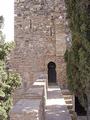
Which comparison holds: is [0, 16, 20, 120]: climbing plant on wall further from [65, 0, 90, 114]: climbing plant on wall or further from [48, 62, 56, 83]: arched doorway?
[65, 0, 90, 114]: climbing plant on wall

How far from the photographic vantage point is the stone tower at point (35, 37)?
20.5 meters

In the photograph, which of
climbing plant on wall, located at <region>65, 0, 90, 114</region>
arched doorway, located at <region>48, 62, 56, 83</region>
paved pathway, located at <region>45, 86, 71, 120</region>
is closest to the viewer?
climbing plant on wall, located at <region>65, 0, 90, 114</region>

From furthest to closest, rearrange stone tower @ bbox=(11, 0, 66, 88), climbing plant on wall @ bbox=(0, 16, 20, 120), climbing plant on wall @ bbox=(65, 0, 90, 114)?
stone tower @ bbox=(11, 0, 66, 88) → climbing plant on wall @ bbox=(0, 16, 20, 120) → climbing plant on wall @ bbox=(65, 0, 90, 114)

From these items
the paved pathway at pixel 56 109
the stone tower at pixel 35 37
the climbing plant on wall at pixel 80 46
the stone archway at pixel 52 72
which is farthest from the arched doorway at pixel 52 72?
the climbing plant on wall at pixel 80 46

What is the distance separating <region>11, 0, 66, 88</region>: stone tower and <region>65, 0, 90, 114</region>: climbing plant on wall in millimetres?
8510

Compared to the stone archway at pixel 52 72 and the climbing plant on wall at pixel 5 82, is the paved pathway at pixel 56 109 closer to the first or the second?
the climbing plant on wall at pixel 5 82

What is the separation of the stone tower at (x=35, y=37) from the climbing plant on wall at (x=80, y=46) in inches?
335

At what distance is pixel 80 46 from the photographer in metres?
10.9

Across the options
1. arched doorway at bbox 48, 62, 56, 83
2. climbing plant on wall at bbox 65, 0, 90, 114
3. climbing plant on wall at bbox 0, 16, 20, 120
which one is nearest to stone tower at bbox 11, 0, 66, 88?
arched doorway at bbox 48, 62, 56, 83

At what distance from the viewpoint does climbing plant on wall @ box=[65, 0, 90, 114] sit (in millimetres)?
10008

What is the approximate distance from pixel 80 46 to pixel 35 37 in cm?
974

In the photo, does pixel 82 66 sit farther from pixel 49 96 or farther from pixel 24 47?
pixel 24 47

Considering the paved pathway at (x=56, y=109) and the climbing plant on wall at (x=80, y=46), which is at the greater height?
the climbing plant on wall at (x=80, y=46)

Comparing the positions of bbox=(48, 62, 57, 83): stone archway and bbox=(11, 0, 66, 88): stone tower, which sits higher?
bbox=(11, 0, 66, 88): stone tower
